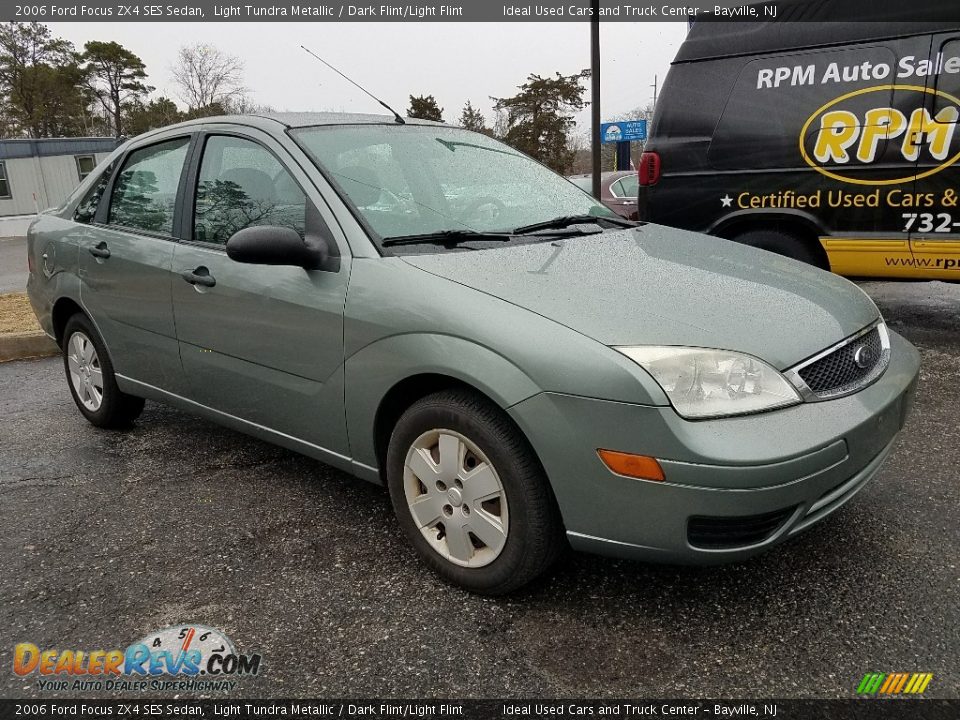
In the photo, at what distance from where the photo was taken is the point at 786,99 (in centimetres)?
518

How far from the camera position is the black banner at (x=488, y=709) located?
74.4 inches

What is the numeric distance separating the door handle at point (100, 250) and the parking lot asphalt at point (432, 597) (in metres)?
1.10

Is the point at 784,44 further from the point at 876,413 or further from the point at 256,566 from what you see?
the point at 256,566

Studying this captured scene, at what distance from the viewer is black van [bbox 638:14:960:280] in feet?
15.7

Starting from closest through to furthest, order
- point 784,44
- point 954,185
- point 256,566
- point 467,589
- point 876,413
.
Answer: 1. point 876,413
2. point 467,589
3. point 256,566
4. point 954,185
5. point 784,44

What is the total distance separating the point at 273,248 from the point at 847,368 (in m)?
1.94

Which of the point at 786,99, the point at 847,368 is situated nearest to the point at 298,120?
the point at 847,368

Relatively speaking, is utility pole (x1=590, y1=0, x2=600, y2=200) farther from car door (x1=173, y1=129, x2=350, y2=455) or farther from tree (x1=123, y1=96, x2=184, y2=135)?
tree (x1=123, y1=96, x2=184, y2=135)

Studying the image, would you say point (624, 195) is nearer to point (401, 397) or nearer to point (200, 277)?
point (200, 277)

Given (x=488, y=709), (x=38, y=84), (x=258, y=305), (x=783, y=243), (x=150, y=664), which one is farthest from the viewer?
(x=38, y=84)

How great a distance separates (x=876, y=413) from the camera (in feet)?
7.36

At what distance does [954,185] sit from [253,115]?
170 inches

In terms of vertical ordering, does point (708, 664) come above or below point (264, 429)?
below

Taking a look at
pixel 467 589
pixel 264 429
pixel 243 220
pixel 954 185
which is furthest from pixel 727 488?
pixel 954 185
